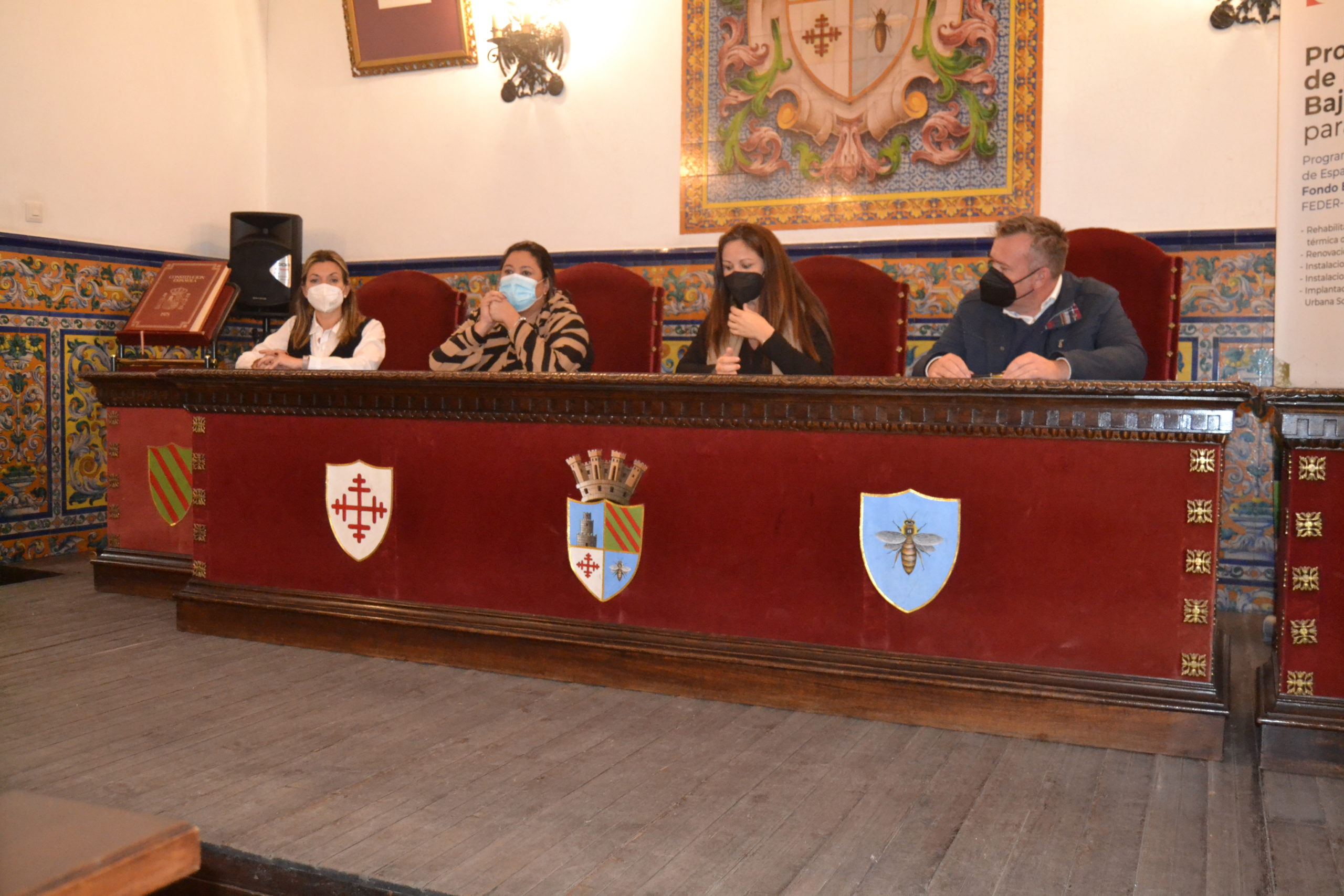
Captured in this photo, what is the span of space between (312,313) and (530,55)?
72.8 inches

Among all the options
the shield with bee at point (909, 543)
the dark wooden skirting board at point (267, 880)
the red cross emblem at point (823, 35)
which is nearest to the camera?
the dark wooden skirting board at point (267, 880)

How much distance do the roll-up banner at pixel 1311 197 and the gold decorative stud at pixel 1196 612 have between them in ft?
1.94

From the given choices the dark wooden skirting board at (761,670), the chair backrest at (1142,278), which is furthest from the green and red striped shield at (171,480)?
the chair backrest at (1142,278)

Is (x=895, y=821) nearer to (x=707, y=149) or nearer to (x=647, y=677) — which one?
(x=647, y=677)

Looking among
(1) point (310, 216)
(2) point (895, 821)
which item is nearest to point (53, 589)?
(1) point (310, 216)

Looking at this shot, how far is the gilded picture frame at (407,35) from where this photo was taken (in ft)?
18.1

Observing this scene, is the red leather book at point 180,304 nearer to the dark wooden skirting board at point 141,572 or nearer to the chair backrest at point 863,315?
the dark wooden skirting board at point 141,572

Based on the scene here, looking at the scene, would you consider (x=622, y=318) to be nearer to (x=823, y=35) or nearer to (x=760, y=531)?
(x=823, y=35)

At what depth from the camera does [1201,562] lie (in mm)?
2406

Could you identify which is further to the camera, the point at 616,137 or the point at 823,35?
the point at 616,137

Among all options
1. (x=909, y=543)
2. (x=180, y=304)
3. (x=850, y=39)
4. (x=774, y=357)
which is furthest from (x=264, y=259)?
(x=909, y=543)

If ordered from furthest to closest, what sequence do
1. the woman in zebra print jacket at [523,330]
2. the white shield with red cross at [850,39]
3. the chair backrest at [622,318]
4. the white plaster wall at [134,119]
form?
the white plaster wall at [134,119], the white shield with red cross at [850,39], the chair backrest at [622,318], the woman in zebra print jacket at [523,330]

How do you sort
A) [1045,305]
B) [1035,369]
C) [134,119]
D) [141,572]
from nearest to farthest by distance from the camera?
[1035,369] → [1045,305] → [141,572] → [134,119]

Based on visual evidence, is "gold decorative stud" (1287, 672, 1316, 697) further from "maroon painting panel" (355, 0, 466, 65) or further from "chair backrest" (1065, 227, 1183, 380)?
"maroon painting panel" (355, 0, 466, 65)
